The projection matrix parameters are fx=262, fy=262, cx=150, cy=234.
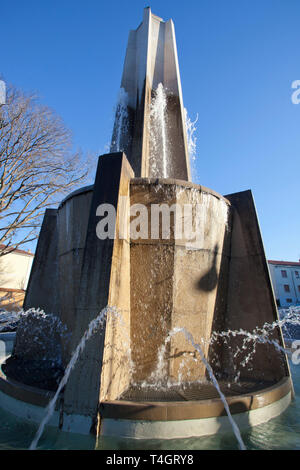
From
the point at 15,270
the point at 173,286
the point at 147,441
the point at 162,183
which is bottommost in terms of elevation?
the point at 147,441

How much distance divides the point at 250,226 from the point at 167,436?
404cm

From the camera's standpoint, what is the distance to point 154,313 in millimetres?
4238

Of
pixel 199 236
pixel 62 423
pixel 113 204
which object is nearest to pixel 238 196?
pixel 199 236

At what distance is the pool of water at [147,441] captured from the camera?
8.61ft

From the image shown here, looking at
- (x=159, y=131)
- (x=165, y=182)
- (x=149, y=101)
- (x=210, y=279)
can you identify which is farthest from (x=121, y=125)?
(x=210, y=279)

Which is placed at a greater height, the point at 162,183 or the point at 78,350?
the point at 162,183

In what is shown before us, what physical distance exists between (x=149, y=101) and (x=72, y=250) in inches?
227

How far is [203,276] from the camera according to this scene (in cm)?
474

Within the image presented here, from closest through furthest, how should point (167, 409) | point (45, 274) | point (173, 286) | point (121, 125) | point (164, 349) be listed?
point (167, 409), point (164, 349), point (173, 286), point (45, 274), point (121, 125)

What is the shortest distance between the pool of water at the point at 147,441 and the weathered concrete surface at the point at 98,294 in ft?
0.85

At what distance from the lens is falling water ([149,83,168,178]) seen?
802 centimetres

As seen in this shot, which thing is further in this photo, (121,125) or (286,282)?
(286,282)

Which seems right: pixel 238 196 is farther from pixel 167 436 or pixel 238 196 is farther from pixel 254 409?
pixel 167 436

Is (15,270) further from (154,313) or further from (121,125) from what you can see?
(154,313)
